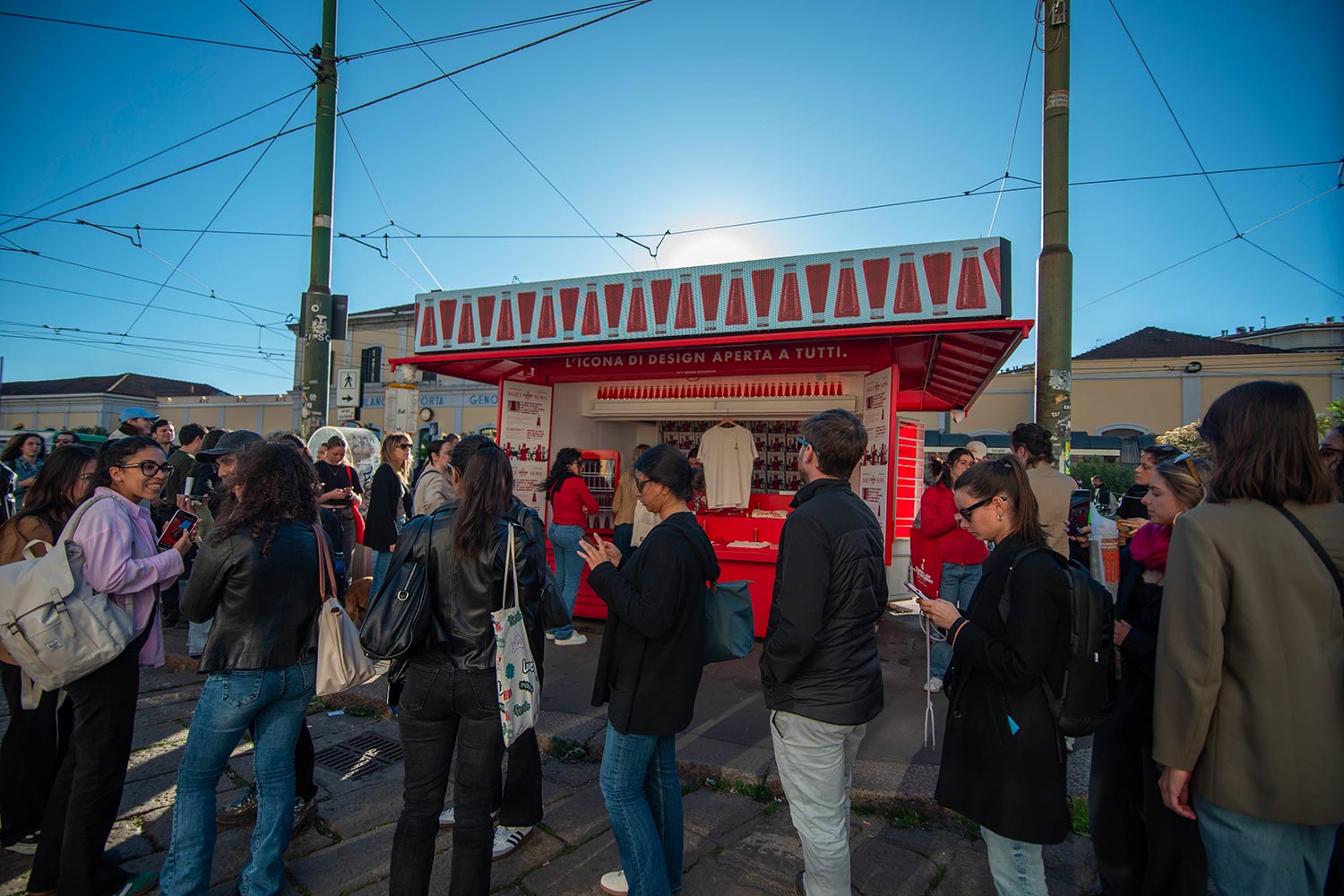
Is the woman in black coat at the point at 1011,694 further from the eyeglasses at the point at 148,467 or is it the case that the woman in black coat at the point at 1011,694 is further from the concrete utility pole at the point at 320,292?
the concrete utility pole at the point at 320,292

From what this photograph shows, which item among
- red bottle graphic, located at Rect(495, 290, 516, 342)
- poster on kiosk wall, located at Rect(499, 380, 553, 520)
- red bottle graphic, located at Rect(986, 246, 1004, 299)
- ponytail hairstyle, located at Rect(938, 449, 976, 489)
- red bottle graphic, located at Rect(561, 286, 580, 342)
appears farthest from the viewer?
poster on kiosk wall, located at Rect(499, 380, 553, 520)

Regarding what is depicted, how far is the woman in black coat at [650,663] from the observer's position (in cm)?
240

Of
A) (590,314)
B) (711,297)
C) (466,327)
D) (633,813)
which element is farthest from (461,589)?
(466,327)

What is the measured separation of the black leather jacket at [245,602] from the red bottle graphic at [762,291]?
15.0 ft

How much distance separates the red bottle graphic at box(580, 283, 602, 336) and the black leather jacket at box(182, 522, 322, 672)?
4764 mm

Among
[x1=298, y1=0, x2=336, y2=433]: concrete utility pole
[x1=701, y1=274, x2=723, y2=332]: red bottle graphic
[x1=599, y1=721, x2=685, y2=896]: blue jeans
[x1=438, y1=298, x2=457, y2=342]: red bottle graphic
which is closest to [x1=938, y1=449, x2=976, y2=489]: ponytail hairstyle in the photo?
[x1=701, y1=274, x2=723, y2=332]: red bottle graphic

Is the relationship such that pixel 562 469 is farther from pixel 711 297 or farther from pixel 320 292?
pixel 320 292

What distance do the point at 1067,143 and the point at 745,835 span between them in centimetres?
537

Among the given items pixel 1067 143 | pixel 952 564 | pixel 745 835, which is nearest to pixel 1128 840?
pixel 745 835

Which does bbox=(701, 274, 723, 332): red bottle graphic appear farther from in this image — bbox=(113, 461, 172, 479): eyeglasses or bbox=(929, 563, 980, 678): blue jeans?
bbox=(113, 461, 172, 479): eyeglasses

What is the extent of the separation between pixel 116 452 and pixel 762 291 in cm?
486

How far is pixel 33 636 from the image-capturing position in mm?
2324

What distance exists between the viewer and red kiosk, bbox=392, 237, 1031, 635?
5680 mm

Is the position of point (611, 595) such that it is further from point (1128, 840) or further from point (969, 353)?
point (969, 353)
